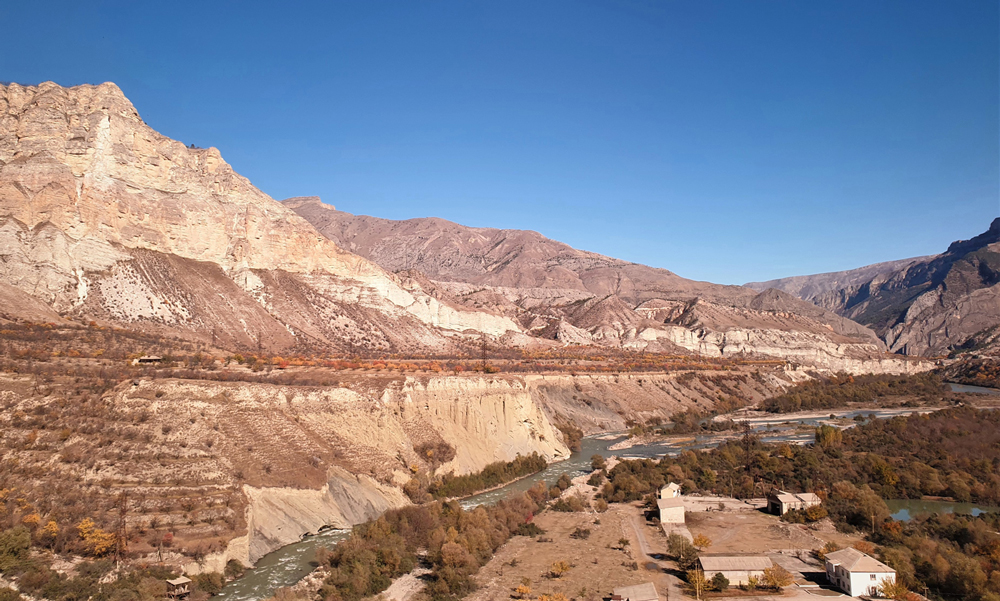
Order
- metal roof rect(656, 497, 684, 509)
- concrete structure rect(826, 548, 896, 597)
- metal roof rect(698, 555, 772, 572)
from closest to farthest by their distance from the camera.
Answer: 1. concrete structure rect(826, 548, 896, 597)
2. metal roof rect(698, 555, 772, 572)
3. metal roof rect(656, 497, 684, 509)

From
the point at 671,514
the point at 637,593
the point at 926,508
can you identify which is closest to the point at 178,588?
the point at 637,593

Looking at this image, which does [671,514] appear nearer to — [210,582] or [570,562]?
Result: [570,562]

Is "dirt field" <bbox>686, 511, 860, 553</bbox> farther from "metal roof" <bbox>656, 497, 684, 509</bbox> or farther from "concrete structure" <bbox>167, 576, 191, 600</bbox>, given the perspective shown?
"concrete structure" <bbox>167, 576, 191, 600</bbox>

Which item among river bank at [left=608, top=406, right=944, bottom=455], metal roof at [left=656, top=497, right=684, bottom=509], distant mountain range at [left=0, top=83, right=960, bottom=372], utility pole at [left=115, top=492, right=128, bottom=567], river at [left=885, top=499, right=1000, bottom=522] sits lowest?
river at [left=885, top=499, right=1000, bottom=522]

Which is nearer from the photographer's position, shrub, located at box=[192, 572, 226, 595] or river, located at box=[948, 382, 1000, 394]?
shrub, located at box=[192, 572, 226, 595]

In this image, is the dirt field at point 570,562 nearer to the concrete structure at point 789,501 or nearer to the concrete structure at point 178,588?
the concrete structure at point 789,501

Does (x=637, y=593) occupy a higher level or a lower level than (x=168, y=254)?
lower

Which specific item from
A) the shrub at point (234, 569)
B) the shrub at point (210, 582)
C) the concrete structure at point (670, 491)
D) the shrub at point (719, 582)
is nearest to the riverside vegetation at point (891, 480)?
the concrete structure at point (670, 491)

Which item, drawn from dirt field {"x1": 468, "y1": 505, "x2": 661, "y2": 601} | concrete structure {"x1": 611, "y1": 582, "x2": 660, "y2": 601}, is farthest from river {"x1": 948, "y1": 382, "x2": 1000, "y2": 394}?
concrete structure {"x1": 611, "y1": 582, "x2": 660, "y2": 601}
